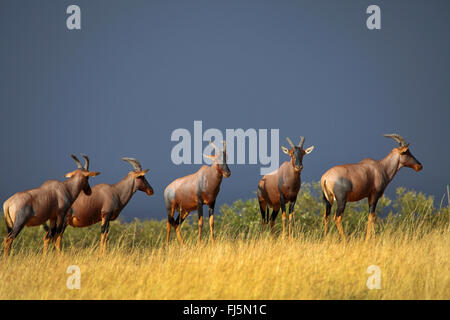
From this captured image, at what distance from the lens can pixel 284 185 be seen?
41.1 feet

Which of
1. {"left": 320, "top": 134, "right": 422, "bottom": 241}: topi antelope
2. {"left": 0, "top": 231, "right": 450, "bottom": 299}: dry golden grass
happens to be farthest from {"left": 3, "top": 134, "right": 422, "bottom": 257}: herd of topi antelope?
{"left": 0, "top": 231, "right": 450, "bottom": 299}: dry golden grass

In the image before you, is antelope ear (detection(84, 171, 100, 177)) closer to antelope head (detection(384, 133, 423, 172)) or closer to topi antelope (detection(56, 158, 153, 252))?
topi antelope (detection(56, 158, 153, 252))

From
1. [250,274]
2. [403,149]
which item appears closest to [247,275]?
[250,274]

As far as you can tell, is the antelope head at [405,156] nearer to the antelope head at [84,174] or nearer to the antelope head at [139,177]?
the antelope head at [139,177]

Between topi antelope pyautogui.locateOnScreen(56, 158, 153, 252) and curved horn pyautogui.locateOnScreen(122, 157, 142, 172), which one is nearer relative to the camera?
topi antelope pyautogui.locateOnScreen(56, 158, 153, 252)

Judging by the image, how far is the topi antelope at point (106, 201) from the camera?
1158cm

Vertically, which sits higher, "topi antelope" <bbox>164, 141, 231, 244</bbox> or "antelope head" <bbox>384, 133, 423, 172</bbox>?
"antelope head" <bbox>384, 133, 423, 172</bbox>

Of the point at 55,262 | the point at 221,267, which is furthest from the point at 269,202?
the point at 55,262

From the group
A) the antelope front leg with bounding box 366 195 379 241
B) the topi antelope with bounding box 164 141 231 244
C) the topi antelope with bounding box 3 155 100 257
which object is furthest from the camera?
the topi antelope with bounding box 164 141 231 244

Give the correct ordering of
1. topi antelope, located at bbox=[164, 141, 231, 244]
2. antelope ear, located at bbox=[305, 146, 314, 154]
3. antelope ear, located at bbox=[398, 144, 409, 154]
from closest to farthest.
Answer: antelope ear, located at bbox=[305, 146, 314, 154] < topi antelope, located at bbox=[164, 141, 231, 244] < antelope ear, located at bbox=[398, 144, 409, 154]

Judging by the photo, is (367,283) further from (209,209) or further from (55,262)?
(55,262)

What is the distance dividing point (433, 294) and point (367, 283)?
1.07 m

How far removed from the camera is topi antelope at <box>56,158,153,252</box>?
1158 cm

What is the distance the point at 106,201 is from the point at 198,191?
240 cm
